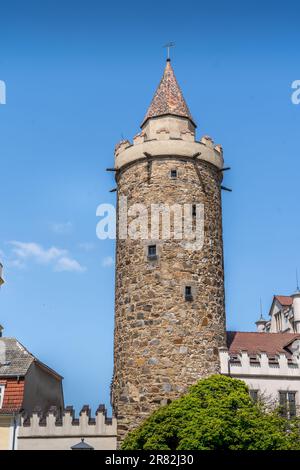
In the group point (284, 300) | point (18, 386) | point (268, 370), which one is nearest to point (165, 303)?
point (268, 370)

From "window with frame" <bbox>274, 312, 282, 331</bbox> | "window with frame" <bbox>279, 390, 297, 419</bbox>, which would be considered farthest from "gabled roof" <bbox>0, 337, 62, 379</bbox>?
"window with frame" <bbox>274, 312, 282, 331</bbox>

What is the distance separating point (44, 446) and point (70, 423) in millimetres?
1320

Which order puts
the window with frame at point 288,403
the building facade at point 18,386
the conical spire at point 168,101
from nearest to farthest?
the building facade at point 18,386 < the window with frame at point 288,403 < the conical spire at point 168,101

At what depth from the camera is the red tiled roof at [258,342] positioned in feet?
102

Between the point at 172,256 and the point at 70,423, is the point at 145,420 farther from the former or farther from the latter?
the point at 172,256

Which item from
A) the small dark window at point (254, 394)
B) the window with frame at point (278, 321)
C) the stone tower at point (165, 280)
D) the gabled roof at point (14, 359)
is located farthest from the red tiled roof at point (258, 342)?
the window with frame at point (278, 321)

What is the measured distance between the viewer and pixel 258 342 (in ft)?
106

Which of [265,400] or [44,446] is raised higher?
[265,400]

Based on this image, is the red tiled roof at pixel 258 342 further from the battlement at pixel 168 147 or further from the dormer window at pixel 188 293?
the battlement at pixel 168 147

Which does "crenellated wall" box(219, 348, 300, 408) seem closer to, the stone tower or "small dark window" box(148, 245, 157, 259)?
the stone tower

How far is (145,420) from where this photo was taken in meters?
27.5

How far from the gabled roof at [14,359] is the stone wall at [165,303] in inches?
163

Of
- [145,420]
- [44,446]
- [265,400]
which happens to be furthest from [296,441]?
[44,446]

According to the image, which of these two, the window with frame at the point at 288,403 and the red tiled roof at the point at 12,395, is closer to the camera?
the window with frame at the point at 288,403
